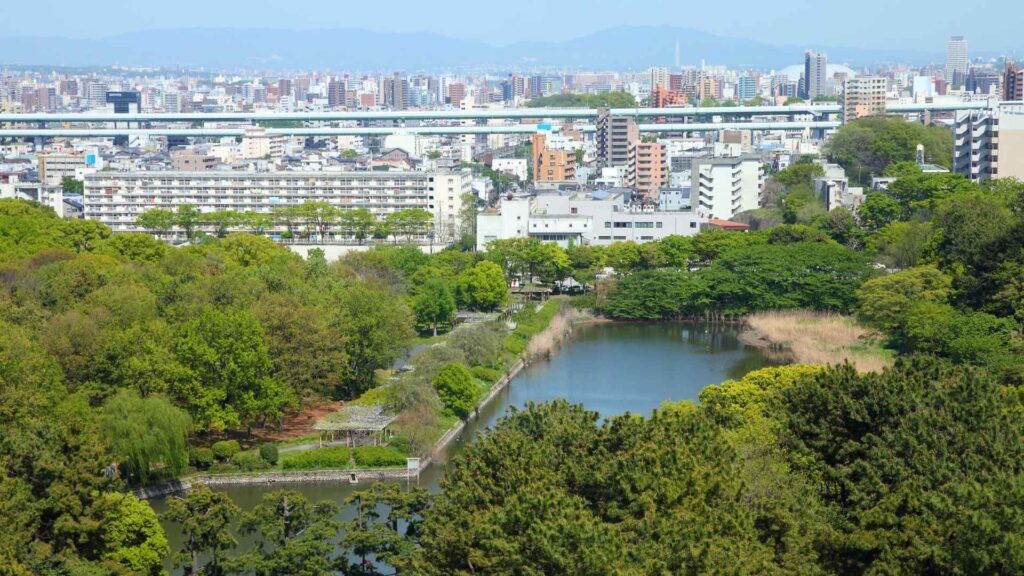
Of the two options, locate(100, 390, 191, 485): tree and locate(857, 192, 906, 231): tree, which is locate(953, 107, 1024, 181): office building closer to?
locate(857, 192, 906, 231): tree

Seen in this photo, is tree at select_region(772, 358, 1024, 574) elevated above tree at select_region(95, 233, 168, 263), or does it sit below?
below

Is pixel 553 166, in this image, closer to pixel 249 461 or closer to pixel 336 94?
pixel 249 461

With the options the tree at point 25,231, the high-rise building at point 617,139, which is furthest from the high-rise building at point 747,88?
the tree at point 25,231

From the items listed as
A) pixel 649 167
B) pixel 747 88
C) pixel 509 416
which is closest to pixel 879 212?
pixel 649 167

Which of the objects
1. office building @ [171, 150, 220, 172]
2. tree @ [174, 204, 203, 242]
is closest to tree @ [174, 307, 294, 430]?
tree @ [174, 204, 203, 242]

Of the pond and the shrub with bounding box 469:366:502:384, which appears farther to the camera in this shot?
the shrub with bounding box 469:366:502:384

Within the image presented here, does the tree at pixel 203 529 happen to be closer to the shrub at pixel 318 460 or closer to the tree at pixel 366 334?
the shrub at pixel 318 460
